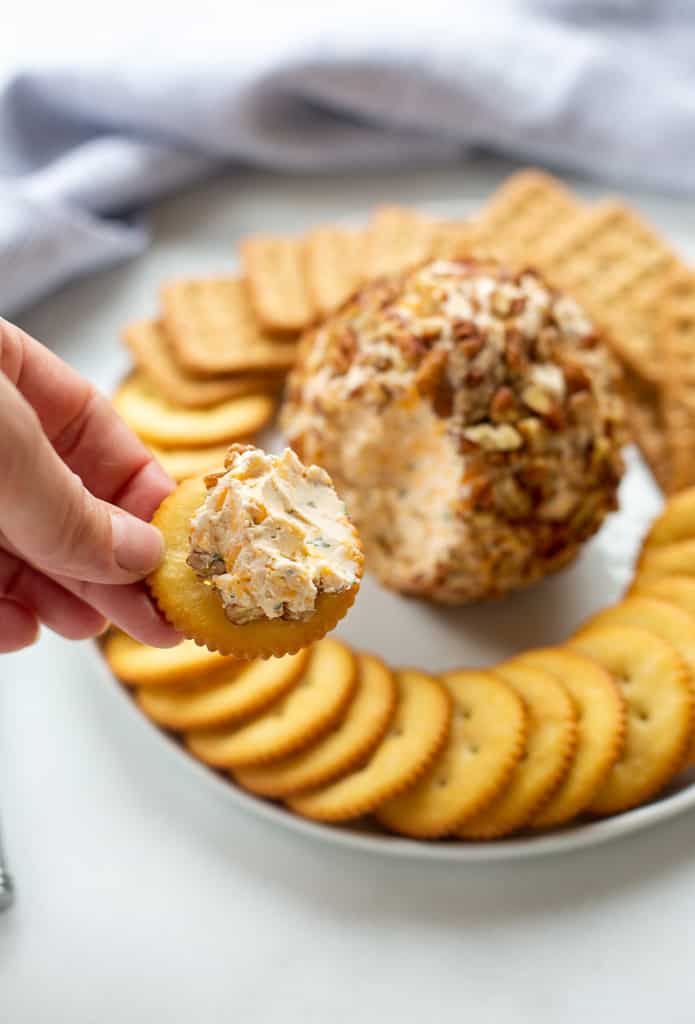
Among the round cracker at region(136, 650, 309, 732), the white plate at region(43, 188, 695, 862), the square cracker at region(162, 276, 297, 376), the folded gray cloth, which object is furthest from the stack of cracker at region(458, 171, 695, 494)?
the round cracker at region(136, 650, 309, 732)

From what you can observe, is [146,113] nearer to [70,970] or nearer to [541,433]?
[541,433]

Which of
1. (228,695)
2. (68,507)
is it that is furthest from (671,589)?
(68,507)

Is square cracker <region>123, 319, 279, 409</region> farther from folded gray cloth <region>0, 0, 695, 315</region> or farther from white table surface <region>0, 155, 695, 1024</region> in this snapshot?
white table surface <region>0, 155, 695, 1024</region>

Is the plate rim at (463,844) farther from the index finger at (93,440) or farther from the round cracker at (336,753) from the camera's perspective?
the index finger at (93,440)

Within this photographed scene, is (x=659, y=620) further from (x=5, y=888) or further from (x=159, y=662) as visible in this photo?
(x=5, y=888)

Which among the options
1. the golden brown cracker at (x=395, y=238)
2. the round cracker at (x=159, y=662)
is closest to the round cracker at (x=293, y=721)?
the round cracker at (x=159, y=662)
